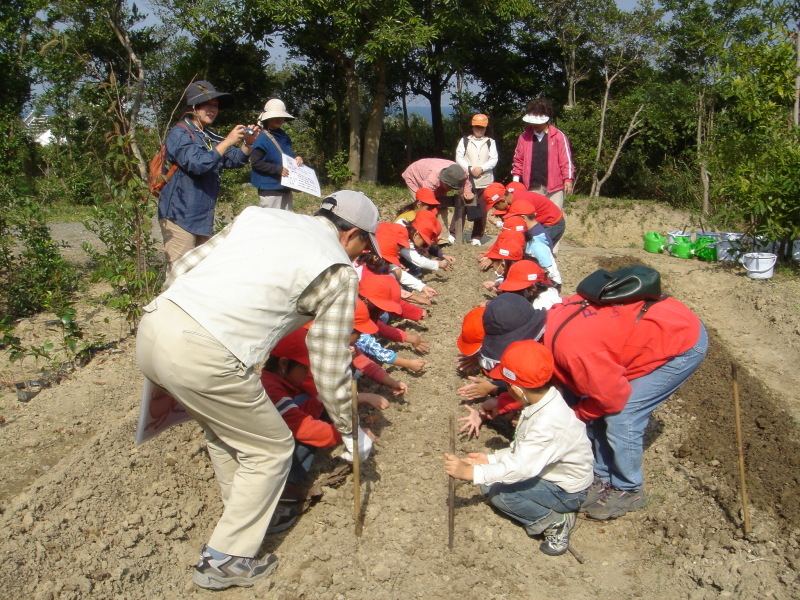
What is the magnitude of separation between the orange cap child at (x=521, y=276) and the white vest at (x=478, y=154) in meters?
3.34

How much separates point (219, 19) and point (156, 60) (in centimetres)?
360

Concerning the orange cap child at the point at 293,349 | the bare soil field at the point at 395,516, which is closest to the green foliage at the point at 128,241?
the bare soil field at the point at 395,516

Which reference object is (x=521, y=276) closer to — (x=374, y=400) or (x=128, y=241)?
(x=374, y=400)

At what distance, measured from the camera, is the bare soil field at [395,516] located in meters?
2.97

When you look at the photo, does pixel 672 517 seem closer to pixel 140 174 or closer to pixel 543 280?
pixel 543 280

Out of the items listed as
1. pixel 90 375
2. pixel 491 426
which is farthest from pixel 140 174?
pixel 491 426

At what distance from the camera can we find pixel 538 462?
3070mm

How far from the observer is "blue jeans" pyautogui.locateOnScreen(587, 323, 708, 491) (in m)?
3.41

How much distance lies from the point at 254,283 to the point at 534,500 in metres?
1.82

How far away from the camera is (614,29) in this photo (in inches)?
530

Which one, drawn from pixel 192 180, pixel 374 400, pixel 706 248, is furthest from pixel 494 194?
pixel 706 248

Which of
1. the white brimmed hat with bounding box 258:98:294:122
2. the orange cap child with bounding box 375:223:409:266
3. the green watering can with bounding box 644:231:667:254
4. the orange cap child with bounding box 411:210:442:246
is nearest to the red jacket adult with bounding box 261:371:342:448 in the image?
the orange cap child with bounding box 375:223:409:266

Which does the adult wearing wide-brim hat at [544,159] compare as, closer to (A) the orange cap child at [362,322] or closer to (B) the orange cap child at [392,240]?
(B) the orange cap child at [392,240]

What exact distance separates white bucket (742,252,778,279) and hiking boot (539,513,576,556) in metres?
5.74
